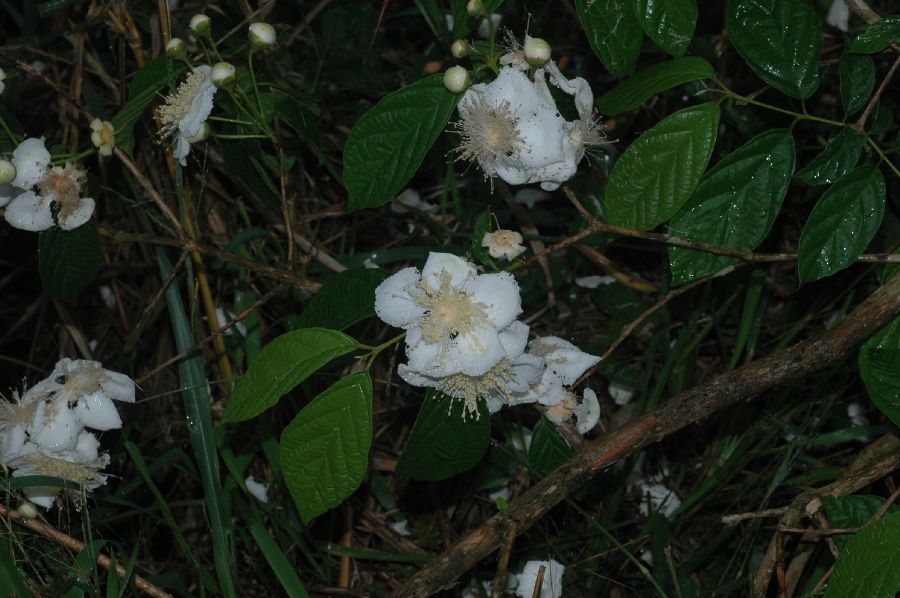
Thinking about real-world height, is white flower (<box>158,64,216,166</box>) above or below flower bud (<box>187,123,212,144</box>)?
above

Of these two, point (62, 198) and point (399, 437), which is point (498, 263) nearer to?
point (399, 437)

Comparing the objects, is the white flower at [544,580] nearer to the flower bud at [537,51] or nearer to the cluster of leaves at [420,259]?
the cluster of leaves at [420,259]

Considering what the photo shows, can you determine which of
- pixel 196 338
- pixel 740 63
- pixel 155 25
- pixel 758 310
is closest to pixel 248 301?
pixel 196 338

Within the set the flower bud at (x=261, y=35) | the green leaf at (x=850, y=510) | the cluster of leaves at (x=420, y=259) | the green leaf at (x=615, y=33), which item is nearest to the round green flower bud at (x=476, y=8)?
the cluster of leaves at (x=420, y=259)

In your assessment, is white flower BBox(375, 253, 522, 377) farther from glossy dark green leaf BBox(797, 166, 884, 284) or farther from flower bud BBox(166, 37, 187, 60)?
flower bud BBox(166, 37, 187, 60)

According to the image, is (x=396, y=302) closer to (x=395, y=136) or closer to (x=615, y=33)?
(x=395, y=136)

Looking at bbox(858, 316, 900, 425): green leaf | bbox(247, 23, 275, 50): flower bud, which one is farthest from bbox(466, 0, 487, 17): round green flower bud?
bbox(858, 316, 900, 425): green leaf
